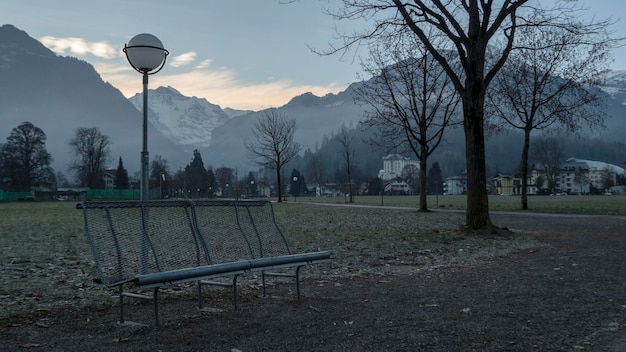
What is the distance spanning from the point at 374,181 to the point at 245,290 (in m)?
138

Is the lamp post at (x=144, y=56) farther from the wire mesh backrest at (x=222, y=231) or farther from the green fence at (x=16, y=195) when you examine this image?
the green fence at (x=16, y=195)

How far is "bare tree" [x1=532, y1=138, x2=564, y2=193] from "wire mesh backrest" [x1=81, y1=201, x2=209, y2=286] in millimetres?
114813

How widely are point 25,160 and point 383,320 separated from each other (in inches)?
3409

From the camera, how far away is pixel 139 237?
590 cm

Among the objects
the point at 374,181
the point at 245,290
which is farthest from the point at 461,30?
the point at 374,181

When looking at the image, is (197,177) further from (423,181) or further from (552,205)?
(423,181)

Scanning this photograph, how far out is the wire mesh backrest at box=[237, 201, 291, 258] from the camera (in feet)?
23.9

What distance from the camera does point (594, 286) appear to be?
7484mm

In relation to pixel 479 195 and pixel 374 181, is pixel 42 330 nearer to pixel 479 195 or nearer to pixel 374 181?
pixel 479 195

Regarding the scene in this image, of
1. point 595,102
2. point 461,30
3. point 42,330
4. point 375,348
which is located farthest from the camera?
point 595,102

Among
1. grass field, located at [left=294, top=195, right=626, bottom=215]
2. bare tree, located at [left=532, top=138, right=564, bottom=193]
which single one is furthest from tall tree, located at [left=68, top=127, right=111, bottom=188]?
bare tree, located at [left=532, top=138, right=564, bottom=193]

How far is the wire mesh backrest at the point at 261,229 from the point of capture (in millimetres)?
7297

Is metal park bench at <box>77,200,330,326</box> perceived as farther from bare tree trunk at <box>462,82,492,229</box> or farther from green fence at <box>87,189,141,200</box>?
green fence at <box>87,189,141,200</box>

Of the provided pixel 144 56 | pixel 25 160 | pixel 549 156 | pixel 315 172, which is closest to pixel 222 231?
pixel 144 56
